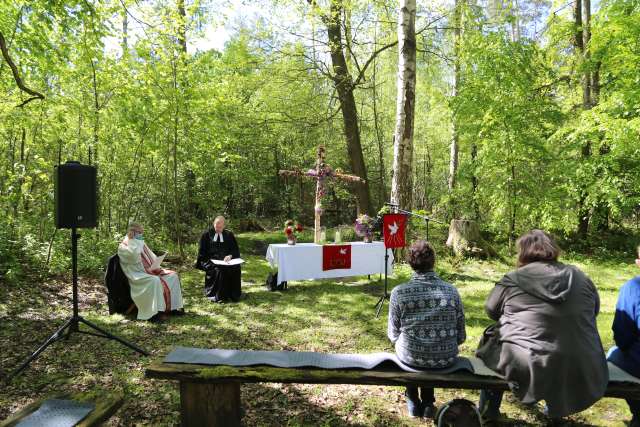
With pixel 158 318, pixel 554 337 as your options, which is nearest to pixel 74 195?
pixel 158 318

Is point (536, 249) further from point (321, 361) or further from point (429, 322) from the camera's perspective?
point (321, 361)

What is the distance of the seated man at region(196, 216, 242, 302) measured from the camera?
20.7 feet

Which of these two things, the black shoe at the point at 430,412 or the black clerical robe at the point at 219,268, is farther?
the black clerical robe at the point at 219,268

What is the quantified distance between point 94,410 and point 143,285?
339 cm

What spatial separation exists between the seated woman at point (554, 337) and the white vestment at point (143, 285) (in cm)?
433

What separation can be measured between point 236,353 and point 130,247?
3.15 metres

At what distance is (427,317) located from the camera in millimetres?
2641

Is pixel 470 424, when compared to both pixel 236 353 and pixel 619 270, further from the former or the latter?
pixel 619 270

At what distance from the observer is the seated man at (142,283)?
212 inches

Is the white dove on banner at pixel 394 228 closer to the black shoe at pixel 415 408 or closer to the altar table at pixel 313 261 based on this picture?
the altar table at pixel 313 261

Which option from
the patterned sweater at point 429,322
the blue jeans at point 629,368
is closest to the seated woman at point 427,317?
the patterned sweater at point 429,322

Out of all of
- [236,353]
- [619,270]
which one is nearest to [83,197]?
[236,353]

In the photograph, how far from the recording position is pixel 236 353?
2910 millimetres

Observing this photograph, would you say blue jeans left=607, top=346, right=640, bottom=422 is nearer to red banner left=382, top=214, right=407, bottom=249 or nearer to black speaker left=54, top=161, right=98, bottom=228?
red banner left=382, top=214, right=407, bottom=249
